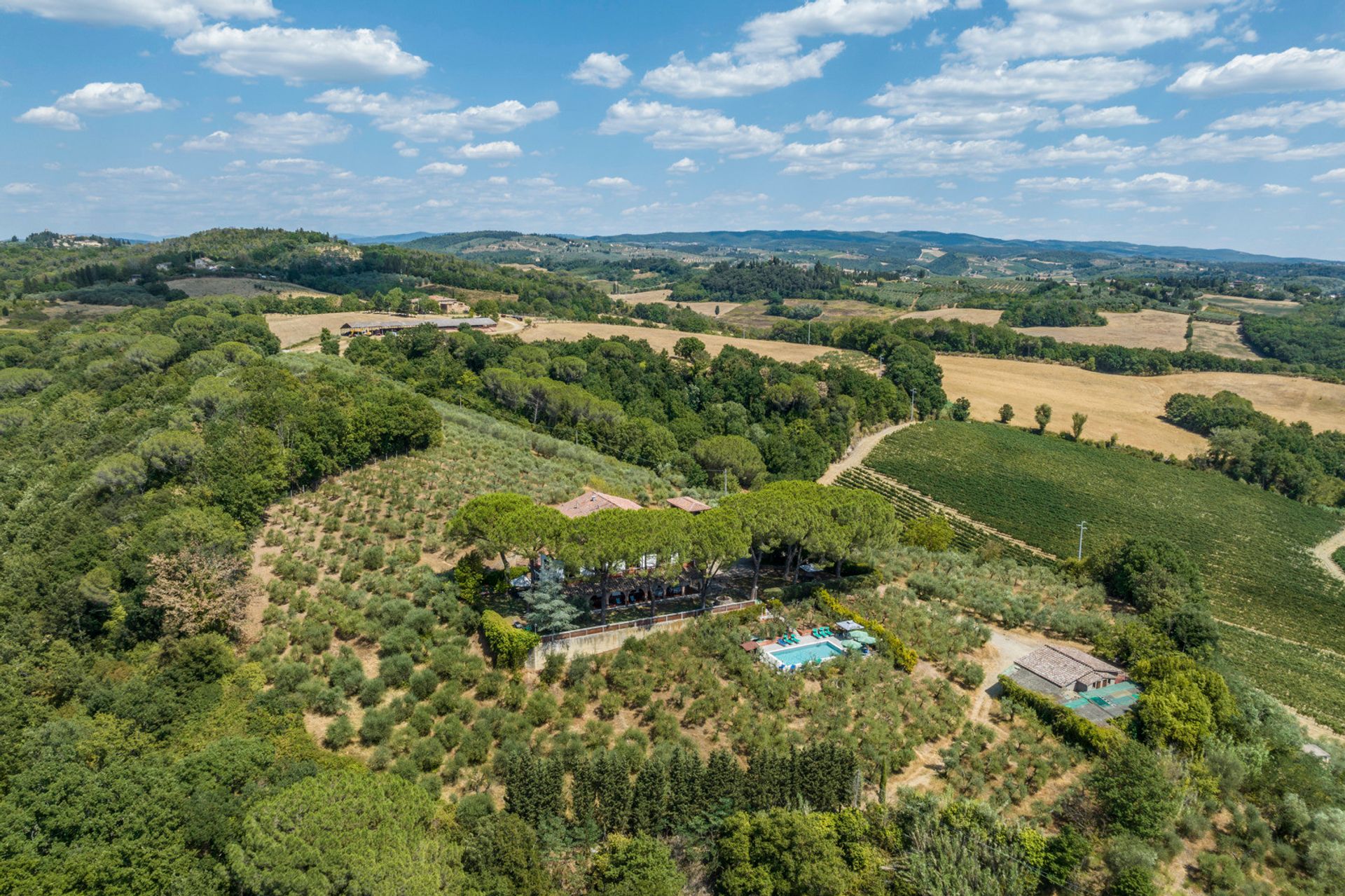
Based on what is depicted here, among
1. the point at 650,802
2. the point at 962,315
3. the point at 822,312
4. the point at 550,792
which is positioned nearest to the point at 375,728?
the point at 550,792

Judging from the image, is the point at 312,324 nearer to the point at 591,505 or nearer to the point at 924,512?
the point at 591,505

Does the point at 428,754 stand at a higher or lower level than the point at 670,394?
lower

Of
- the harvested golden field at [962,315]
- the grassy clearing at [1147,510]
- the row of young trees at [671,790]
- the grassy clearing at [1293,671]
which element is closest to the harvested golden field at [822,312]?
the harvested golden field at [962,315]

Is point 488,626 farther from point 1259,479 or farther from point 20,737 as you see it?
point 1259,479

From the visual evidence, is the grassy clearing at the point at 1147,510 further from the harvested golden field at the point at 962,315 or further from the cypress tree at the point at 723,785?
the harvested golden field at the point at 962,315

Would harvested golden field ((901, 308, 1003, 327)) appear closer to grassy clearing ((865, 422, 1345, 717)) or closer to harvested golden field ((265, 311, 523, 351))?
grassy clearing ((865, 422, 1345, 717))

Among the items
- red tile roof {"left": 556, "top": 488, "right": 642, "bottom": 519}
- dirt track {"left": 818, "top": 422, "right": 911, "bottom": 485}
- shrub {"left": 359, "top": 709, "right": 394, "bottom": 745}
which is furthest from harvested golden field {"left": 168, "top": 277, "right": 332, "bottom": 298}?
shrub {"left": 359, "top": 709, "right": 394, "bottom": 745}
